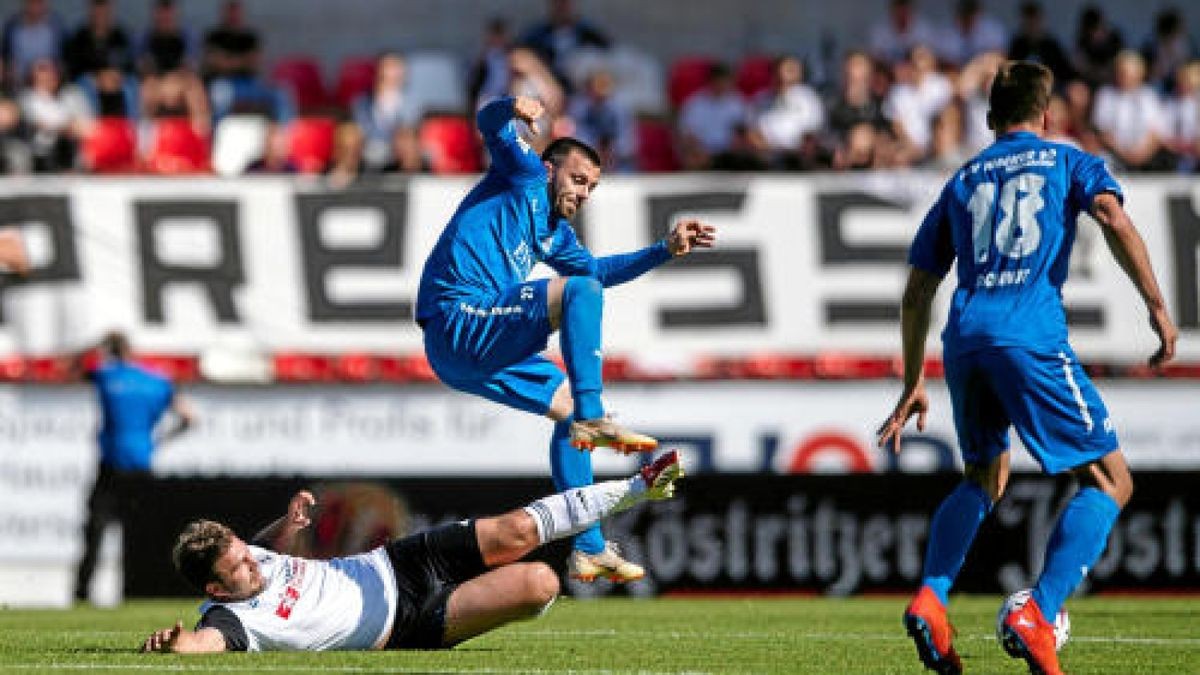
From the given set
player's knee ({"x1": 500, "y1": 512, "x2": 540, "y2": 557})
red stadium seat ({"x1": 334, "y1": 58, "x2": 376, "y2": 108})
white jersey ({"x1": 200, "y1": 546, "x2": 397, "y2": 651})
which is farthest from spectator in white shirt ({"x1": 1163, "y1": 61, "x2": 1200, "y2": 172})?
white jersey ({"x1": 200, "y1": 546, "x2": 397, "y2": 651})

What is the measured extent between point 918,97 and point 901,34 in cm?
145

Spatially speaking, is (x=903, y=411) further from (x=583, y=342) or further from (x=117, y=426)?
(x=117, y=426)

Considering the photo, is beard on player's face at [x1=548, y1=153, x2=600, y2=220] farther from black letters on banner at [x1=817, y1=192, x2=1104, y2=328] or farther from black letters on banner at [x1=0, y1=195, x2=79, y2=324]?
black letters on banner at [x1=0, y1=195, x2=79, y2=324]

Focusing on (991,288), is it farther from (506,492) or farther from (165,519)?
(165,519)

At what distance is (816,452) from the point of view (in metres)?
19.3

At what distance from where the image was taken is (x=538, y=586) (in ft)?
30.3

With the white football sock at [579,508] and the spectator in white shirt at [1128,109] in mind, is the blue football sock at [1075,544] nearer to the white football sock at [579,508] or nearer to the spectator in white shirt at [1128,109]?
the white football sock at [579,508]

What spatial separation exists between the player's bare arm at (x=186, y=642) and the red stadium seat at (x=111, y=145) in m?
11.7

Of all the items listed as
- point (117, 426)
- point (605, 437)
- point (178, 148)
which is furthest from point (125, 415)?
point (605, 437)

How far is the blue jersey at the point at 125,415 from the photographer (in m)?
→ 17.8

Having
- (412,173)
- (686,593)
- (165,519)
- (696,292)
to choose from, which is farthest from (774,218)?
(165,519)

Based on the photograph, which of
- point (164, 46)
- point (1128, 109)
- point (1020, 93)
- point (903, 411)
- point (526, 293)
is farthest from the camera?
point (164, 46)

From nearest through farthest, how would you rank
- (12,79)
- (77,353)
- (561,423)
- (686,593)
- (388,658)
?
(388,658) → (561,423) → (686,593) → (77,353) → (12,79)

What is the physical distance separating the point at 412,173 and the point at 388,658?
10837 millimetres
